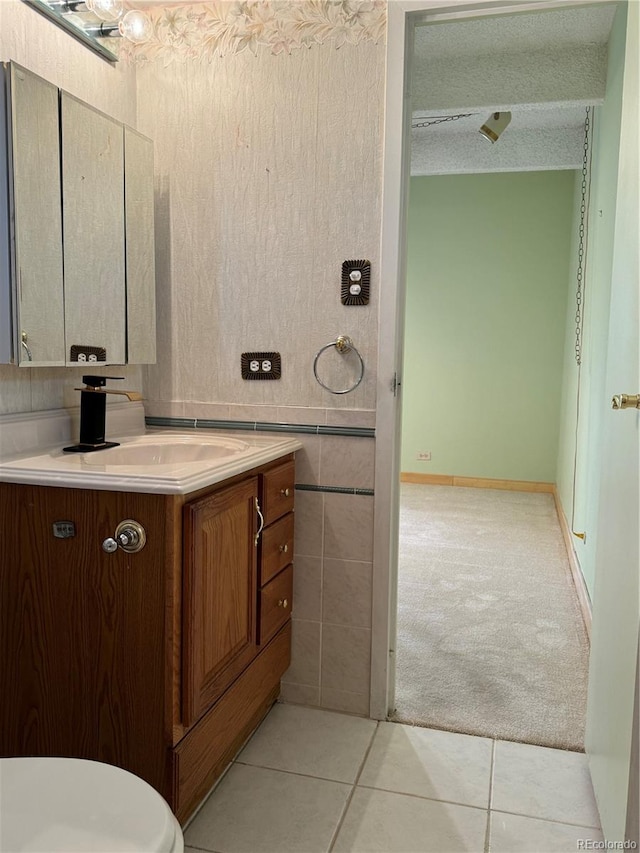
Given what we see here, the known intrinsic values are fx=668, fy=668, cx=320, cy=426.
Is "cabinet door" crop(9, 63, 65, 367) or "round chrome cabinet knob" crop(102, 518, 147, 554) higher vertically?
"cabinet door" crop(9, 63, 65, 367)

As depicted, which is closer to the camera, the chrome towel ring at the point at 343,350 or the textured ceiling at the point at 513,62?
the chrome towel ring at the point at 343,350

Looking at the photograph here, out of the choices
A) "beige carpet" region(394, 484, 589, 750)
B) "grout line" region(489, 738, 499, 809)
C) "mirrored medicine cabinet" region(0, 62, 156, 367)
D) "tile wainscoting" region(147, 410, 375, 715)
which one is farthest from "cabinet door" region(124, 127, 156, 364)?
"grout line" region(489, 738, 499, 809)

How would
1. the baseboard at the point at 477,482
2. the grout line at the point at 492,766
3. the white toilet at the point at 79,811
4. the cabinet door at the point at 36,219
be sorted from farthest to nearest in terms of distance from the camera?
1. the baseboard at the point at 477,482
2. the grout line at the point at 492,766
3. the cabinet door at the point at 36,219
4. the white toilet at the point at 79,811

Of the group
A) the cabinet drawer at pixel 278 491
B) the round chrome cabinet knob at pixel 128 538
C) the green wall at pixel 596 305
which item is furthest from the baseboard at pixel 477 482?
the round chrome cabinet knob at pixel 128 538

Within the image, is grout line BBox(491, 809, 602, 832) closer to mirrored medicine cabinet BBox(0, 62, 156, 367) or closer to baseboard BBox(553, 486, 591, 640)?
baseboard BBox(553, 486, 591, 640)

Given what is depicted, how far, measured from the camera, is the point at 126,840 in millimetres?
896

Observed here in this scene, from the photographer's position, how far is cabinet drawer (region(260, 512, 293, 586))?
6.00 feet

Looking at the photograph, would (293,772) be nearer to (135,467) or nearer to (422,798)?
(422,798)

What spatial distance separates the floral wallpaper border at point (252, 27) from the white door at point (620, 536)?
73cm

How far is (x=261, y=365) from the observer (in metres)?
2.10

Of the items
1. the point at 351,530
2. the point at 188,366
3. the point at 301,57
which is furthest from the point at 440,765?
the point at 301,57

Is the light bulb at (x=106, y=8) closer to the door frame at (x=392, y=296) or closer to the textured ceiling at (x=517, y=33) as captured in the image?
the door frame at (x=392, y=296)

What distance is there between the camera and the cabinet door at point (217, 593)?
141 centimetres

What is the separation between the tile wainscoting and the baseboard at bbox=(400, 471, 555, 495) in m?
3.44
